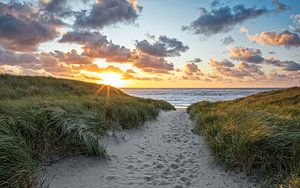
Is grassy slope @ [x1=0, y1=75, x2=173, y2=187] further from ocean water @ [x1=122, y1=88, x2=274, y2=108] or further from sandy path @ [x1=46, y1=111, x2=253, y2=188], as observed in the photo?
ocean water @ [x1=122, y1=88, x2=274, y2=108]

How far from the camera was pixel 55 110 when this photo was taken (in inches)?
256

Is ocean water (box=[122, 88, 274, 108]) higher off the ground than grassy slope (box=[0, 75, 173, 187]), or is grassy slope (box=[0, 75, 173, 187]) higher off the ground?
grassy slope (box=[0, 75, 173, 187])

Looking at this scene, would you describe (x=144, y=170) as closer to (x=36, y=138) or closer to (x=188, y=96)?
(x=36, y=138)

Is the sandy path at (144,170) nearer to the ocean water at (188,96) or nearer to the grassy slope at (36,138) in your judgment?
the grassy slope at (36,138)

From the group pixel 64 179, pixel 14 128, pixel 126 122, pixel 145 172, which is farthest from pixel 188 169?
pixel 126 122

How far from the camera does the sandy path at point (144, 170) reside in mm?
5430

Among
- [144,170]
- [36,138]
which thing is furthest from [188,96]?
[36,138]

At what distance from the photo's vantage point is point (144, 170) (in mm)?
6371

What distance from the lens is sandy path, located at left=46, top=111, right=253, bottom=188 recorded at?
5.43 meters

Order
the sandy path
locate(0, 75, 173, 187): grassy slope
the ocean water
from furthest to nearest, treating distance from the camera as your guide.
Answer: the ocean water
the sandy path
locate(0, 75, 173, 187): grassy slope

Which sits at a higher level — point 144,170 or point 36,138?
point 36,138

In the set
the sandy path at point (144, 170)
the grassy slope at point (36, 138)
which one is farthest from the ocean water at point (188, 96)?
the grassy slope at point (36, 138)

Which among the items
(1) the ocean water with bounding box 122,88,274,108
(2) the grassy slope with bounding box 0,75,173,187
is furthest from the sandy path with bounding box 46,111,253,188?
(1) the ocean water with bounding box 122,88,274,108

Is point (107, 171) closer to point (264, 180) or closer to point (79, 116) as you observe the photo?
point (79, 116)
